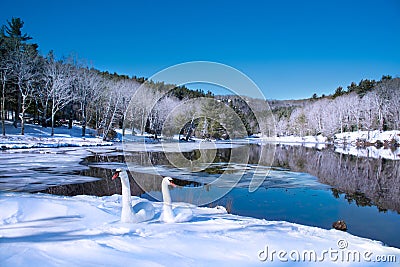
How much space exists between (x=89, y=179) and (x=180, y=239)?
9039 mm

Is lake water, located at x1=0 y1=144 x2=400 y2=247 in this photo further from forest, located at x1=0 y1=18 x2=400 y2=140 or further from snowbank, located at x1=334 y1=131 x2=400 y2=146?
snowbank, located at x1=334 y1=131 x2=400 y2=146

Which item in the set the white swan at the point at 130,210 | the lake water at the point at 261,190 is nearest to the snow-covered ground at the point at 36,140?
the lake water at the point at 261,190

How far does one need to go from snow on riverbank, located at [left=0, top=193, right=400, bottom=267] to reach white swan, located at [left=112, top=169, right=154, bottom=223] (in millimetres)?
135

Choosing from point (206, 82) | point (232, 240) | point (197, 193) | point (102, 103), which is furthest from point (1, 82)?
point (232, 240)

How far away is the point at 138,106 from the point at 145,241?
31.6 feet

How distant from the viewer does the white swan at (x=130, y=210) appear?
4879 mm

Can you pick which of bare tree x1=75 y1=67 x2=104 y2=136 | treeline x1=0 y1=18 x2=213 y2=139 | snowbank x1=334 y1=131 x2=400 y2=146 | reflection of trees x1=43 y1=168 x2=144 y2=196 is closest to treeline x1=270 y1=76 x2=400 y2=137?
snowbank x1=334 y1=131 x2=400 y2=146

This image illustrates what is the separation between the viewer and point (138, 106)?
13000mm

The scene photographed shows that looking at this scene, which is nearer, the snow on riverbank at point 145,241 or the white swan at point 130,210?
the snow on riverbank at point 145,241

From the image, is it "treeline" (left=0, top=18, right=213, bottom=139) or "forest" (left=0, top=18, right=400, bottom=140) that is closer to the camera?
"forest" (left=0, top=18, right=400, bottom=140)

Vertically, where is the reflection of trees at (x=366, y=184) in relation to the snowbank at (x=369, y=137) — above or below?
below

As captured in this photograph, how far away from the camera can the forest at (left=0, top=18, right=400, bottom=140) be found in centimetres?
736

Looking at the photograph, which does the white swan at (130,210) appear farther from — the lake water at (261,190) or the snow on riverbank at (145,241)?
the lake water at (261,190)

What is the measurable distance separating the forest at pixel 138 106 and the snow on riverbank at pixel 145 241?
9.33 ft
